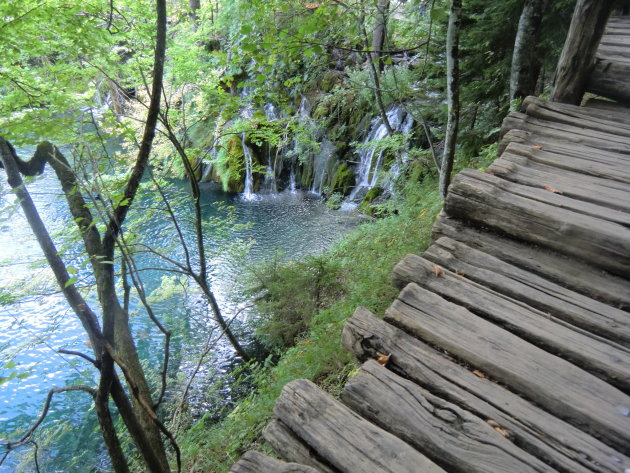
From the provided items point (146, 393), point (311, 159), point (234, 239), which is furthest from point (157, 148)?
point (146, 393)

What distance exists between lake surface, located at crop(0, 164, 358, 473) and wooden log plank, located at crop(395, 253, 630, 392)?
514 centimetres

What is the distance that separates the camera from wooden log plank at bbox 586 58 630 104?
4.30 meters

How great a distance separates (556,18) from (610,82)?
1372 millimetres

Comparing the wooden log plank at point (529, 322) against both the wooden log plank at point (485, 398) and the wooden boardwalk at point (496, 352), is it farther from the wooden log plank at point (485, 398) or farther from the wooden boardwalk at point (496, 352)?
the wooden log plank at point (485, 398)

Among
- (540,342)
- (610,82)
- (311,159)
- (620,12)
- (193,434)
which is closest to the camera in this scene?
(540,342)

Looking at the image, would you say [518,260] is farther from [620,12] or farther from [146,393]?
[620,12]

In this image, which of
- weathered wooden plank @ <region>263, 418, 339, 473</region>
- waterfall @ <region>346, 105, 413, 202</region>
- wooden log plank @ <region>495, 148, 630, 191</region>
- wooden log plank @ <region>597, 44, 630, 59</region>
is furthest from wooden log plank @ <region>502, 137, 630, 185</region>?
waterfall @ <region>346, 105, 413, 202</region>

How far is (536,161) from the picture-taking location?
353cm

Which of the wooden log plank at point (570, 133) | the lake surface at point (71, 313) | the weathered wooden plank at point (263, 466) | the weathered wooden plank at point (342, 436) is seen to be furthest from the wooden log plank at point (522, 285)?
the lake surface at point (71, 313)

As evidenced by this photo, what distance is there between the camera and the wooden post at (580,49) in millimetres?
4055

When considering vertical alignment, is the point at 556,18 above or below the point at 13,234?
above

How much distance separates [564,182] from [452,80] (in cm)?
206

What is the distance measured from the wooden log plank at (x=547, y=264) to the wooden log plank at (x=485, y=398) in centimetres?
101

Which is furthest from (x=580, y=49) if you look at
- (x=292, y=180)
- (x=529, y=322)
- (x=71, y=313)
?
(x=292, y=180)
